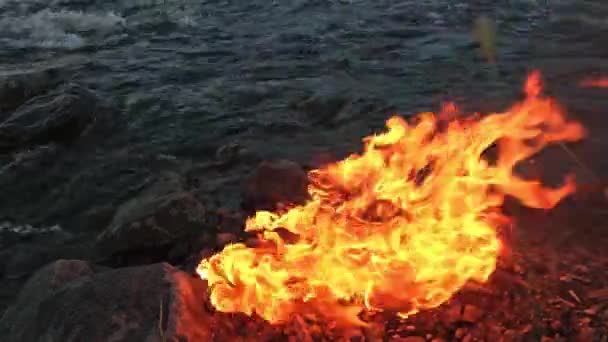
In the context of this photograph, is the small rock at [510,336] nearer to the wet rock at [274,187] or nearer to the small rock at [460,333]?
the small rock at [460,333]

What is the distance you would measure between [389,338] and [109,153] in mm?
6581

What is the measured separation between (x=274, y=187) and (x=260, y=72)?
208 inches

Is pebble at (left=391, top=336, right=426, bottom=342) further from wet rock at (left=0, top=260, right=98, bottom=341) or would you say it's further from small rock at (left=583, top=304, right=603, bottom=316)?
wet rock at (left=0, top=260, right=98, bottom=341)

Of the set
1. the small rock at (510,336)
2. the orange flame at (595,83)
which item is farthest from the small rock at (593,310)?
the orange flame at (595,83)

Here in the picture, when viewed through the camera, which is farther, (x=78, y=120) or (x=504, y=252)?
(x=78, y=120)

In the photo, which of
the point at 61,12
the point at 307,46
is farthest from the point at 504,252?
the point at 61,12

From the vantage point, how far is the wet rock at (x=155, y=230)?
23.0ft

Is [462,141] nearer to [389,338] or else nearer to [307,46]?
[389,338]

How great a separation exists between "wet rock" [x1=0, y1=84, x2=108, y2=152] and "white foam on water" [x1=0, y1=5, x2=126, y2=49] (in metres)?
4.55

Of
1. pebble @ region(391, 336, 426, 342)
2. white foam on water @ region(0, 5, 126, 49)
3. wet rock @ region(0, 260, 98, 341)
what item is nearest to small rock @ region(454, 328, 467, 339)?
pebble @ region(391, 336, 426, 342)

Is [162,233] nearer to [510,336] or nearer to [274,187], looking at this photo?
[274,187]

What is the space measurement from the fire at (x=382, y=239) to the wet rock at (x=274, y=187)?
0.34 m

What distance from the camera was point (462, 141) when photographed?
657cm

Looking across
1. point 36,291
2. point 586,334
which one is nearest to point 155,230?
point 36,291
